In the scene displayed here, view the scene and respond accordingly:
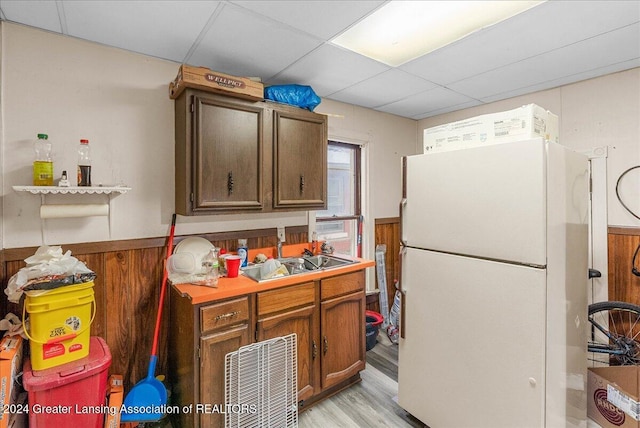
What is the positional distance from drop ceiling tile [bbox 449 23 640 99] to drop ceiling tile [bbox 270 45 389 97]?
90 centimetres

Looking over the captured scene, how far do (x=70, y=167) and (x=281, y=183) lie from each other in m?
1.34

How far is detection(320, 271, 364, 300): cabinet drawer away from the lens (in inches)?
88.7

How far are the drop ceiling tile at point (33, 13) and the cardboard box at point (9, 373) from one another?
169cm

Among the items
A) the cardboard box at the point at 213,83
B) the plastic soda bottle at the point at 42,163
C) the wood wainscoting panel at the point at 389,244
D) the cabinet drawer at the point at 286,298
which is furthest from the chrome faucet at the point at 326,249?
the plastic soda bottle at the point at 42,163

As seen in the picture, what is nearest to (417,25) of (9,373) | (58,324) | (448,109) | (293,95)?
(293,95)

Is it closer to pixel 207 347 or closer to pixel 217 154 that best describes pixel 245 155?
pixel 217 154

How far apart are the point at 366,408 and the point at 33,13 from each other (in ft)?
10.3

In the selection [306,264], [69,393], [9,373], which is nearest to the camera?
[9,373]

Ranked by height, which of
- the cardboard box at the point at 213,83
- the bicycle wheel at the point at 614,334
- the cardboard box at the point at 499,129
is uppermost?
the cardboard box at the point at 213,83

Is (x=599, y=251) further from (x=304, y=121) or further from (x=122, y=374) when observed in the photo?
(x=122, y=374)

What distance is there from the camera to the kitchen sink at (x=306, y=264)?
235cm

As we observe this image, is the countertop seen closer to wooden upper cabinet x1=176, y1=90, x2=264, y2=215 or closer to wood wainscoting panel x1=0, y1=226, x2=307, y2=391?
wood wainscoting panel x1=0, y1=226, x2=307, y2=391

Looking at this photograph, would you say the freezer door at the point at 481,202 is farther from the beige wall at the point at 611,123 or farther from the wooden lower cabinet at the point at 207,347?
the beige wall at the point at 611,123

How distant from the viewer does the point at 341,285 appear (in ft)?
7.72
